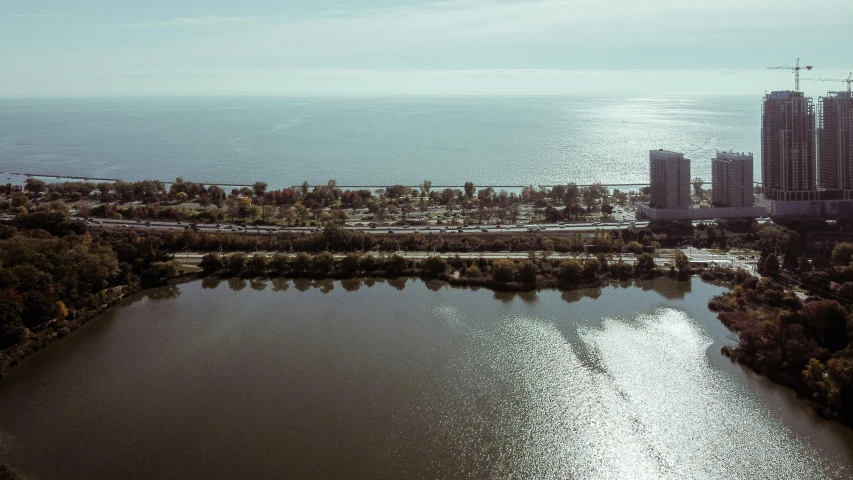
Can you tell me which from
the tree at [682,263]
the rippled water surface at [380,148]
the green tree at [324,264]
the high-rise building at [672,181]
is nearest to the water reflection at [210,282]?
the green tree at [324,264]

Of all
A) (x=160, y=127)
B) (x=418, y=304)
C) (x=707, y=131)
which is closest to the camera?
(x=418, y=304)

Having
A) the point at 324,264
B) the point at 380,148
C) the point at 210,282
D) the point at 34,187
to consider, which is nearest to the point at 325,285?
the point at 324,264

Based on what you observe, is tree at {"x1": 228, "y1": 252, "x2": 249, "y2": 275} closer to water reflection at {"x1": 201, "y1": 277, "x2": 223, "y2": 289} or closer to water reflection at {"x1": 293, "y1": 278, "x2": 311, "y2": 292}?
water reflection at {"x1": 201, "y1": 277, "x2": 223, "y2": 289}

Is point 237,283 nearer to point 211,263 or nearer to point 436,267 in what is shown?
point 211,263

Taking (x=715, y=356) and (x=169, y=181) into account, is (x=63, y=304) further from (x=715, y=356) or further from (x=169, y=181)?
(x=169, y=181)

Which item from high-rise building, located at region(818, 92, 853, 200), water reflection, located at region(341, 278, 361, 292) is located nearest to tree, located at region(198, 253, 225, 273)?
water reflection, located at region(341, 278, 361, 292)

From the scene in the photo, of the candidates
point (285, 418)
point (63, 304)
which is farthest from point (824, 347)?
point (63, 304)
